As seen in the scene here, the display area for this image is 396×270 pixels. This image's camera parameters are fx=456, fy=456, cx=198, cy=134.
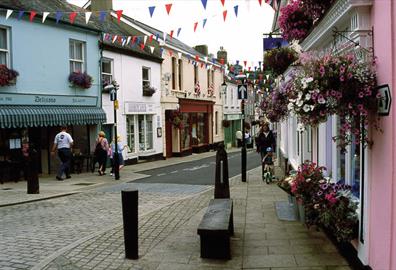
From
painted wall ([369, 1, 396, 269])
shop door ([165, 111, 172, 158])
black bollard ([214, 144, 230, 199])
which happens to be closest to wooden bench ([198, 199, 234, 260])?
painted wall ([369, 1, 396, 269])

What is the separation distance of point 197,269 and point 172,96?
2281cm

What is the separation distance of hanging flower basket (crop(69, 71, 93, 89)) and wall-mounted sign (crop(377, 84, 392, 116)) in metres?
15.1

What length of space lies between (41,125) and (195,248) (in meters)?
10.6

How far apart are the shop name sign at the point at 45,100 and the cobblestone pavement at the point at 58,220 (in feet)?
14.7

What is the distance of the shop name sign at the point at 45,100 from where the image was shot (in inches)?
581

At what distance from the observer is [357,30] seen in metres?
4.63

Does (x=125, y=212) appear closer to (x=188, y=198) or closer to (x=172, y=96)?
(x=188, y=198)

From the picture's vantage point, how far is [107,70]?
68.0 ft

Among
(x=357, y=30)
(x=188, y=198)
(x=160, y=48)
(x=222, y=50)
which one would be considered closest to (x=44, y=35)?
(x=188, y=198)

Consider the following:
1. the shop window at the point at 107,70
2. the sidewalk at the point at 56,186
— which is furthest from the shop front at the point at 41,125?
the shop window at the point at 107,70

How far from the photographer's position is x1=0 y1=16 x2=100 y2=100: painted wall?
50.1ft

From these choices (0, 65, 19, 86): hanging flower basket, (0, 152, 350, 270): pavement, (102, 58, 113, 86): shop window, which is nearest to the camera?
(0, 152, 350, 270): pavement

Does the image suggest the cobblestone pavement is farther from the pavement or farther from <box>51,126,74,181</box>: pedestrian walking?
<box>51,126,74,181</box>: pedestrian walking

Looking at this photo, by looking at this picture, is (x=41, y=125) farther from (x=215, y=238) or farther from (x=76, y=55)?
(x=215, y=238)
